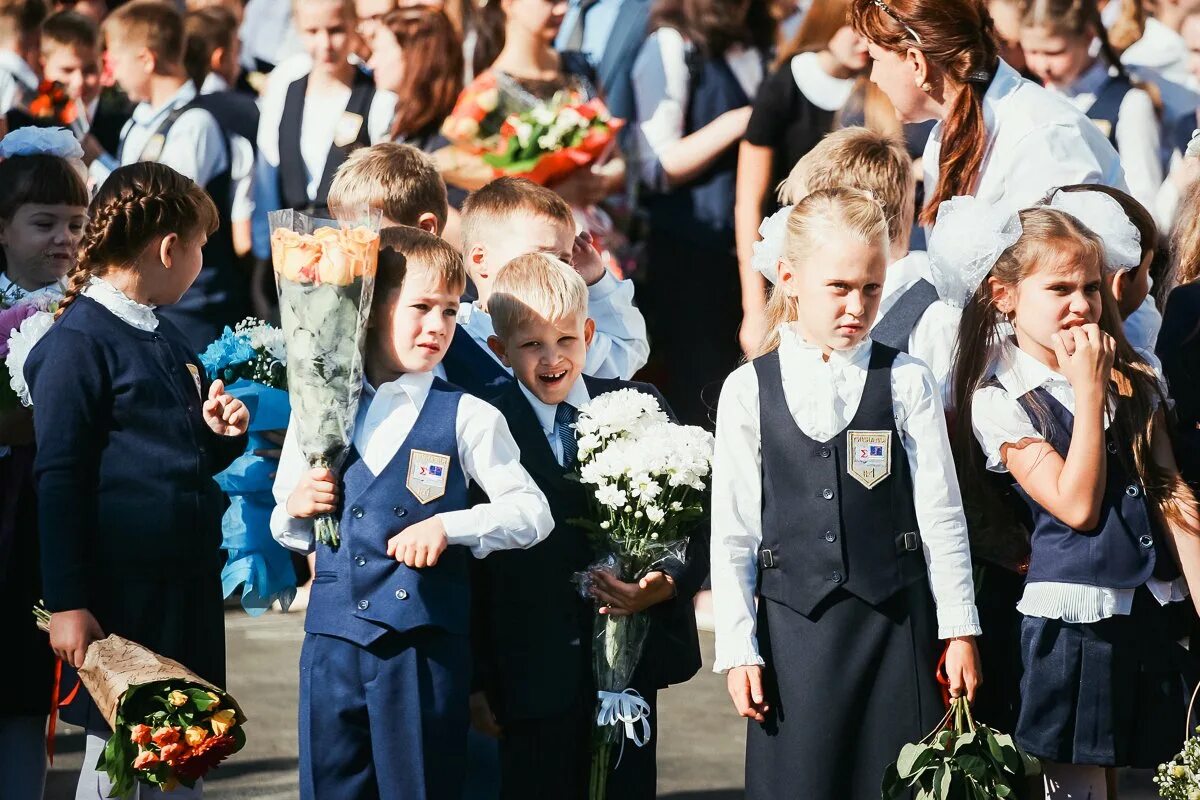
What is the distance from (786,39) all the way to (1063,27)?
1191 millimetres

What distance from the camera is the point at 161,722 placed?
3.60m

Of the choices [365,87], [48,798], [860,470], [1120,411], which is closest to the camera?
[860,470]

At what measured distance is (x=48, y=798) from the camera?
5254 millimetres

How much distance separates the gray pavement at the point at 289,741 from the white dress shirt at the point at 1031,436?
1.68 m

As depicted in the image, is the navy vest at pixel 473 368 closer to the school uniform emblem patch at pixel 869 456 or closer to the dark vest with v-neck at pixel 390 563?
the dark vest with v-neck at pixel 390 563

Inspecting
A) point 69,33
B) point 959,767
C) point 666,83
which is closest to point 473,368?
point 959,767

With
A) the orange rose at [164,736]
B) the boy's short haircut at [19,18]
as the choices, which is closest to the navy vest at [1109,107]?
the orange rose at [164,736]

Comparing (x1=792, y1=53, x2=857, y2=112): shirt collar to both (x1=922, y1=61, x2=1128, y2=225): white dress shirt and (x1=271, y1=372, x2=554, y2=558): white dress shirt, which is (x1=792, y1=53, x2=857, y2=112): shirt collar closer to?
(x1=922, y1=61, x2=1128, y2=225): white dress shirt

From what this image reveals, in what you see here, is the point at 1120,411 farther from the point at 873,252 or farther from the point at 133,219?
the point at 133,219

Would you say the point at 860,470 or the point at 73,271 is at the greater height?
the point at 73,271

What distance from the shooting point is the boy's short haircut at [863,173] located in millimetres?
4465

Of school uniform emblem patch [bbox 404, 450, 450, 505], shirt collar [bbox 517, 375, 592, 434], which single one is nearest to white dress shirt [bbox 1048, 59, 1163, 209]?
shirt collar [bbox 517, 375, 592, 434]

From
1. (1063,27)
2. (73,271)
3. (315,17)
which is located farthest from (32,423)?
(1063,27)

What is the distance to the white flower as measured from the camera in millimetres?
4285
